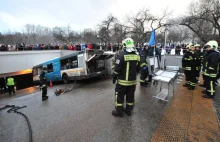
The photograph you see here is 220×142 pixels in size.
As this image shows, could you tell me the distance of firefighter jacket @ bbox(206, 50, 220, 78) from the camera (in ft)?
17.3

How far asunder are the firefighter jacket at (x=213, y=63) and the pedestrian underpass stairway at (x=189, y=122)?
0.94 m

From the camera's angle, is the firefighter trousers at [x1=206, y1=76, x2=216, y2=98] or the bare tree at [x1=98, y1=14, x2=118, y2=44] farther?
the bare tree at [x1=98, y1=14, x2=118, y2=44]

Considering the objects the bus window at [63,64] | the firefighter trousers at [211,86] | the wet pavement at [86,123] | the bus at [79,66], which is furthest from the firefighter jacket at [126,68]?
the bus window at [63,64]

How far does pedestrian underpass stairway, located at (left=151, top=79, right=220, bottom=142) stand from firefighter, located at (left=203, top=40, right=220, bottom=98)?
410 mm

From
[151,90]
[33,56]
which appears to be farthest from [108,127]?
[33,56]

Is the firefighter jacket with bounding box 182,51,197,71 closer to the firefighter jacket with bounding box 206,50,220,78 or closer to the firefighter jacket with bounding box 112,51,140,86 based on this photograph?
the firefighter jacket with bounding box 206,50,220,78

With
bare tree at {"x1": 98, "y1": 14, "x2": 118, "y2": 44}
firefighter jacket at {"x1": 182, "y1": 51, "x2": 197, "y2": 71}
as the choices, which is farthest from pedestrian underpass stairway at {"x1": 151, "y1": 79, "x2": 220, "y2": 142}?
bare tree at {"x1": 98, "y1": 14, "x2": 118, "y2": 44}

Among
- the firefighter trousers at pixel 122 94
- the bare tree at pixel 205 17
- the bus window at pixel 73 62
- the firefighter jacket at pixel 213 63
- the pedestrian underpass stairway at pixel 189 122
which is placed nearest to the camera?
the pedestrian underpass stairway at pixel 189 122

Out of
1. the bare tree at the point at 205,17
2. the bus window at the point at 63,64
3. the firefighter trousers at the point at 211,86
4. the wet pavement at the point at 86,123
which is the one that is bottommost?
the wet pavement at the point at 86,123

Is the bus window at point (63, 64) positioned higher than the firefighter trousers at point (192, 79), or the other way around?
the bus window at point (63, 64)

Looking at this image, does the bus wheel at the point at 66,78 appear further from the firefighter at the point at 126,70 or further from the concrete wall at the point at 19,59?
the concrete wall at the point at 19,59

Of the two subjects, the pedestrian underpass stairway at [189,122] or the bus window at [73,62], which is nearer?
the pedestrian underpass stairway at [189,122]

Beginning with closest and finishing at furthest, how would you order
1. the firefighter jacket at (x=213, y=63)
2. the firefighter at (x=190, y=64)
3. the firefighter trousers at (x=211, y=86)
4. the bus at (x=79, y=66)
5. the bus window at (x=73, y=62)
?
1. the firefighter jacket at (x=213, y=63)
2. the firefighter trousers at (x=211, y=86)
3. the firefighter at (x=190, y=64)
4. the bus at (x=79, y=66)
5. the bus window at (x=73, y=62)

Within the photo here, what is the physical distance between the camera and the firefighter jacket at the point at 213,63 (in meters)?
5.28
